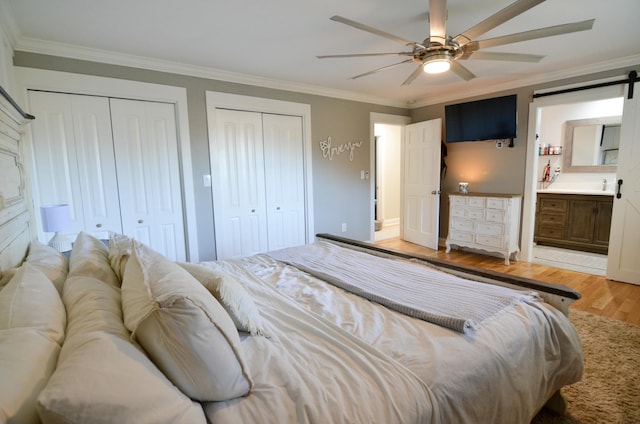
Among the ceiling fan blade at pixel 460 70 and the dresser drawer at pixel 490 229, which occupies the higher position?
the ceiling fan blade at pixel 460 70

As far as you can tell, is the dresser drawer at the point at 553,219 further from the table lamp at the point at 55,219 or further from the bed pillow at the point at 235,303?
the table lamp at the point at 55,219

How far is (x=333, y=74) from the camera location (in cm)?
357

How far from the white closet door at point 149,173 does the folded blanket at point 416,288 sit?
5.48ft

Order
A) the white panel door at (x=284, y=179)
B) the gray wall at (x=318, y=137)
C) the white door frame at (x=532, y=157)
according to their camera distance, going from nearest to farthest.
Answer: the gray wall at (x=318, y=137) < the white door frame at (x=532, y=157) < the white panel door at (x=284, y=179)

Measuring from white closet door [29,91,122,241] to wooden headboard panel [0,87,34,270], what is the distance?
1.20 feet

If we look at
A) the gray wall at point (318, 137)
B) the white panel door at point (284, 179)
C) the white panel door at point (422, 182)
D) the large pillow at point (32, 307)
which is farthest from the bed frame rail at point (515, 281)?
the white panel door at point (422, 182)

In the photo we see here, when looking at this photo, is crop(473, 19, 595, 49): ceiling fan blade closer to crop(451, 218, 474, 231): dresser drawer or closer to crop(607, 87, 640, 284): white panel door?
crop(607, 87, 640, 284): white panel door

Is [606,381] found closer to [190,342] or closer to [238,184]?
[190,342]

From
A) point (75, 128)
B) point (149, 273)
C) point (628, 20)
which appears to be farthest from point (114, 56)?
point (628, 20)

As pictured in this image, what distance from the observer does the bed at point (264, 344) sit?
2.23 ft

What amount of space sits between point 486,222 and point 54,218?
4.68 meters

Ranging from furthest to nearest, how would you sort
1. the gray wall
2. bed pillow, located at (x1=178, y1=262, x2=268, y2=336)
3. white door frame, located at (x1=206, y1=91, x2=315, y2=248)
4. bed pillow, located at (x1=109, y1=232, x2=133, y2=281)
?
white door frame, located at (x1=206, y1=91, x2=315, y2=248) → the gray wall → bed pillow, located at (x1=109, y1=232, x2=133, y2=281) → bed pillow, located at (x1=178, y1=262, x2=268, y2=336)

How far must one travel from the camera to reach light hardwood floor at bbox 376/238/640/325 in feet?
9.00

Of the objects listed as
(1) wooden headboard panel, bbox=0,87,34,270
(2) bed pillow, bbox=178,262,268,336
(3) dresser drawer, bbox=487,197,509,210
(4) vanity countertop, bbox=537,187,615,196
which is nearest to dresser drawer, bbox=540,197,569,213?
(4) vanity countertop, bbox=537,187,615,196
